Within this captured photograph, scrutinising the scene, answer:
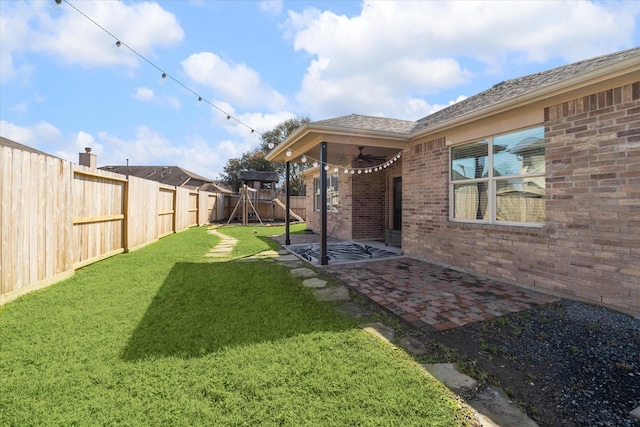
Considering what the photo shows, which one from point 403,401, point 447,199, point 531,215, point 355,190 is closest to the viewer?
point 403,401

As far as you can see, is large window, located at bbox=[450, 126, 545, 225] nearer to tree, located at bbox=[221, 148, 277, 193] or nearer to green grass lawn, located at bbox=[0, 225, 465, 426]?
green grass lawn, located at bbox=[0, 225, 465, 426]

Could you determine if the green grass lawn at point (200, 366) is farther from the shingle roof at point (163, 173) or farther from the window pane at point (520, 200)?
the shingle roof at point (163, 173)

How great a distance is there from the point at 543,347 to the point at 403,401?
167 centimetres

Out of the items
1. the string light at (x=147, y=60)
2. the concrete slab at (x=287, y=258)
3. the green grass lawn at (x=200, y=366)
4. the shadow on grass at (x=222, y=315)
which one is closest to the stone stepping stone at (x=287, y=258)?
the concrete slab at (x=287, y=258)

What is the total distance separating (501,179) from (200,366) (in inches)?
199

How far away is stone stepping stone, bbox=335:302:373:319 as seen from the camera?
10.9 ft

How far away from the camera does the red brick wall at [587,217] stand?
3262mm

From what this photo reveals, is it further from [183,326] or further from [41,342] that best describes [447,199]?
[41,342]

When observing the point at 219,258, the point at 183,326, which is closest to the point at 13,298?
the point at 183,326

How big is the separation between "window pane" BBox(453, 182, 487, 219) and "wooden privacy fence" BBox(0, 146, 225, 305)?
6811mm

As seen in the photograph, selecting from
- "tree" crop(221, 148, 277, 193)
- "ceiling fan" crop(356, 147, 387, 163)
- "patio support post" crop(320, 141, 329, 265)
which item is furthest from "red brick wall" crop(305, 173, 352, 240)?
"tree" crop(221, 148, 277, 193)

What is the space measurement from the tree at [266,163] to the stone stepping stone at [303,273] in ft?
82.4

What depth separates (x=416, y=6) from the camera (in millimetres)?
6039

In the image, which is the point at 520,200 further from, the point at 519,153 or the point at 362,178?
the point at 362,178
